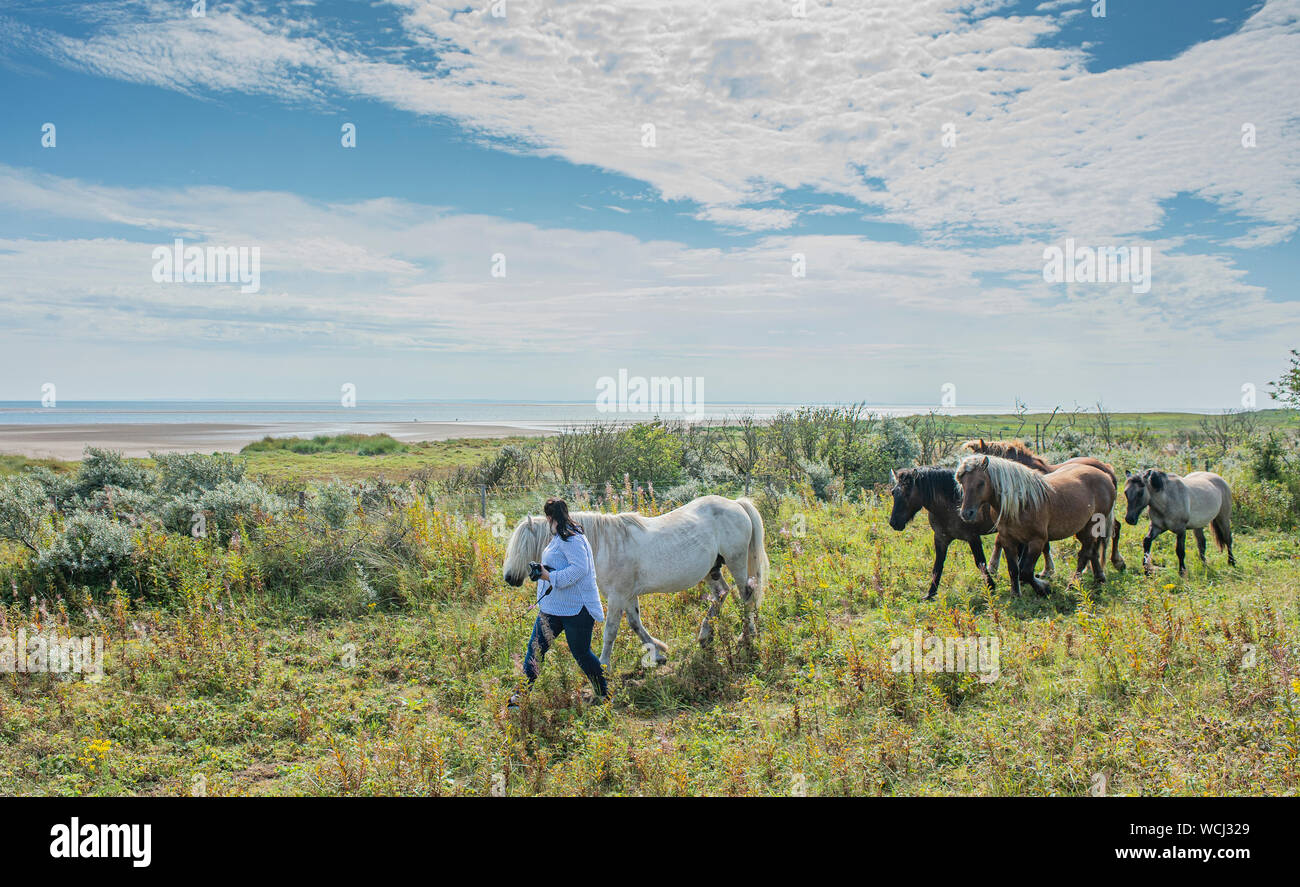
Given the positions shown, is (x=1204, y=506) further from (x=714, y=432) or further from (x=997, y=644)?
(x=714, y=432)

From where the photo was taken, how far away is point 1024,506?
27.6 ft

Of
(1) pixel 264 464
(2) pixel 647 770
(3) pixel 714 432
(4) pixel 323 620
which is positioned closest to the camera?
(2) pixel 647 770

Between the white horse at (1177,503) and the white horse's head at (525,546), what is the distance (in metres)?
8.37

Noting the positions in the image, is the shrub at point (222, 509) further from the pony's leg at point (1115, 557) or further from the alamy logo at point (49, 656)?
the pony's leg at point (1115, 557)

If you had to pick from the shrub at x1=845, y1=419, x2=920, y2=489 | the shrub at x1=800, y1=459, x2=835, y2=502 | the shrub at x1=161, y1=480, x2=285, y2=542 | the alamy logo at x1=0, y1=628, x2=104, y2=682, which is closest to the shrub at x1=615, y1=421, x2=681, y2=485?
the shrub at x1=800, y1=459, x2=835, y2=502

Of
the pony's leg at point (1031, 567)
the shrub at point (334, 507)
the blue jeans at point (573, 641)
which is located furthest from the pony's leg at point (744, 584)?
the shrub at point (334, 507)

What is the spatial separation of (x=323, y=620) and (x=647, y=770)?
18.3 feet

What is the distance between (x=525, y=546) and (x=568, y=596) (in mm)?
671

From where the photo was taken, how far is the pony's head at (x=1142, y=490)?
31.1ft

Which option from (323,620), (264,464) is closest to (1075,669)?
(323,620)

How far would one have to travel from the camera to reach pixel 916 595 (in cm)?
856

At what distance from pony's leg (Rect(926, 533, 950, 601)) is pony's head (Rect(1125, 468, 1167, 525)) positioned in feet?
9.84
